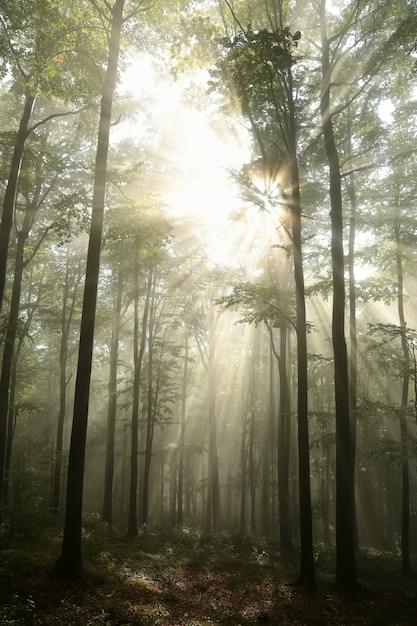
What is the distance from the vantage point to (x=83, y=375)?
334 inches

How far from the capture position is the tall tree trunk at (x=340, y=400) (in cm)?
938

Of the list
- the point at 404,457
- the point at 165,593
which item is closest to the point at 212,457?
the point at 404,457

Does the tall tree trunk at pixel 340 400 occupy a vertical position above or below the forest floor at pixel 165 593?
A: above

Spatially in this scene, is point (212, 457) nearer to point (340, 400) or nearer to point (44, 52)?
point (340, 400)

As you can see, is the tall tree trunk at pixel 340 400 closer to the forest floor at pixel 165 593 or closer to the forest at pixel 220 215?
the forest at pixel 220 215

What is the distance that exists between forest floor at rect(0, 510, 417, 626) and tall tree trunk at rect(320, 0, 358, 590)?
752mm

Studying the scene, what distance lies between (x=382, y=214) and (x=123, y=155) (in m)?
11.5

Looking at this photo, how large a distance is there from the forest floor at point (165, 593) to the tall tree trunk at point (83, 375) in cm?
49

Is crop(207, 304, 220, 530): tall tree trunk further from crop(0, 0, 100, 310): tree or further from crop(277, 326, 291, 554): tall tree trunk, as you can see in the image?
crop(0, 0, 100, 310): tree

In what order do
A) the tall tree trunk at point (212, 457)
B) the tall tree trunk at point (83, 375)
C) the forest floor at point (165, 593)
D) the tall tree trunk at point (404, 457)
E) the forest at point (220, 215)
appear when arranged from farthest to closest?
the tall tree trunk at point (212, 457), the tall tree trunk at point (404, 457), the forest at point (220, 215), the tall tree trunk at point (83, 375), the forest floor at point (165, 593)

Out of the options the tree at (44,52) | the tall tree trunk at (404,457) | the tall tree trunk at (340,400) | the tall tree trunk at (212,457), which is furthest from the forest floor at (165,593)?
the tall tree trunk at (212,457)

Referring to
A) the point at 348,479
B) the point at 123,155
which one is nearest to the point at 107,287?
the point at 123,155

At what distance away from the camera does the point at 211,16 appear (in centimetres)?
1193

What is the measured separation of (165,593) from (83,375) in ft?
16.0
